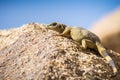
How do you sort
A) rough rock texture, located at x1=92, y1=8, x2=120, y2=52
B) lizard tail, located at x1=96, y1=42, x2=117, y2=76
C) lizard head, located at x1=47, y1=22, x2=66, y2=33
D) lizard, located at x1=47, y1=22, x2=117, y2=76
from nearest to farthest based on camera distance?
lizard tail, located at x1=96, y1=42, x2=117, y2=76 → lizard, located at x1=47, y1=22, x2=117, y2=76 → lizard head, located at x1=47, y1=22, x2=66, y2=33 → rough rock texture, located at x1=92, y1=8, x2=120, y2=52

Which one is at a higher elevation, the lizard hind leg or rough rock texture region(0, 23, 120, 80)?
the lizard hind leg

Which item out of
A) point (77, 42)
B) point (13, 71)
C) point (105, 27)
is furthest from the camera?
point (105, 27)

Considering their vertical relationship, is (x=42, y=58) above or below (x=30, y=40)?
below

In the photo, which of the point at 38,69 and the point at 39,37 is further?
the point at 39,37

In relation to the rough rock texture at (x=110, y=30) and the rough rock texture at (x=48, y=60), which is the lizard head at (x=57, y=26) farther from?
the rough rock texture at (x=110, y=30)

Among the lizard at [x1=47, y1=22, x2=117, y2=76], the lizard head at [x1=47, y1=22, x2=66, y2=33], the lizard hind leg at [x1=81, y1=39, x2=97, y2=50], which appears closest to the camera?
the lizard at [x1=47, y1=22, x2=117, y2=76]

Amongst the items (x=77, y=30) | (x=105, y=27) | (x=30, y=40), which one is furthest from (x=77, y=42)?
(x=105, y=27)

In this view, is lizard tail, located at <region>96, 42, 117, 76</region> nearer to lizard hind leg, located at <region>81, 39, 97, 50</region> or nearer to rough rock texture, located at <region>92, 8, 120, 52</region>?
lizard hind leg, located at <region>81, 39, 97, 50</region>

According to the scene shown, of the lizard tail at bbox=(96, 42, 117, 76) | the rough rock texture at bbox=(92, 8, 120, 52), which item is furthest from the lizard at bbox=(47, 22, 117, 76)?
the rough rock texture at bbox=(92, 8, 120, 52)

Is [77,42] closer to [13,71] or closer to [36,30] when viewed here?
[36,30]
